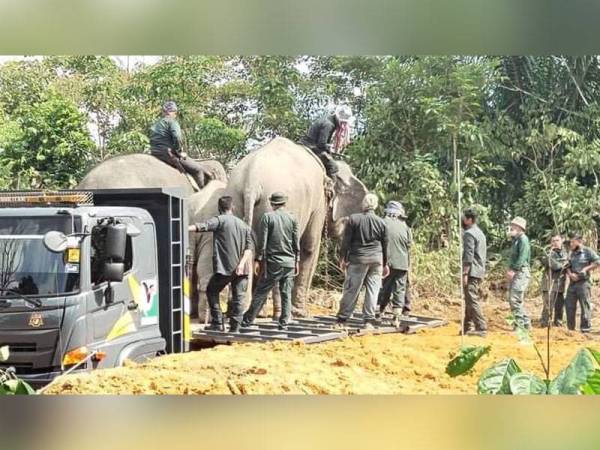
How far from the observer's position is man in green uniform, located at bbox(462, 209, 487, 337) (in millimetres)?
7559

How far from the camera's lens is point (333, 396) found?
7480 millimetres

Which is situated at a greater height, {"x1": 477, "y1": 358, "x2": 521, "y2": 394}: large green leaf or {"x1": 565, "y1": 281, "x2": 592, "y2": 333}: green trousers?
{"x1": 565, "y1": 281, "x2": 592, "y2": 333}: green trousers

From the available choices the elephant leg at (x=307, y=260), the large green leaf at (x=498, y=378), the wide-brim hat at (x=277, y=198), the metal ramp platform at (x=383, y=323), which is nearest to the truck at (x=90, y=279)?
the wide-brim hat at (x=277, y=198)

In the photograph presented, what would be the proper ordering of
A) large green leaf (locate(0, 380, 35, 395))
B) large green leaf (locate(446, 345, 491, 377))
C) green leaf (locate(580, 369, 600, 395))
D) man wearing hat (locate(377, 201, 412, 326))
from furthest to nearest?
man wearing hat (locate(377, 201, 412, 326)) → large green leaf (locate(446, 345, 491, 377)) → large green leaf (locate(0, 380, 35, 395)) → green leaf (locate(580, 369, 600, 395))

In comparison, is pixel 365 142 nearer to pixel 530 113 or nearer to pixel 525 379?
pixel 530 113

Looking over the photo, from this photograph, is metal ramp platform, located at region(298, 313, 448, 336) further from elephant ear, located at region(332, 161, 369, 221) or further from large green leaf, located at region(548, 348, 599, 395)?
large green leaf, located at region(548, 348, 599, 395)

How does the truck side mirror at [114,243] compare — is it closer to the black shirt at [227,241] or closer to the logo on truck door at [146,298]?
the logo on truck door at [146,298]

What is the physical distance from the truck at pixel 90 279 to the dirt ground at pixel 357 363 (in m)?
0.18

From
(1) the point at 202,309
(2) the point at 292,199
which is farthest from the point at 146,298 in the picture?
(2) the point at 292,199

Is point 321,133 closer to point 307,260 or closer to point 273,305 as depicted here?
point 307,260

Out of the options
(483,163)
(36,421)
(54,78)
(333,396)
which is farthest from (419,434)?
(54,78)

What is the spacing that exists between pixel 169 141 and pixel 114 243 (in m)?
0.72

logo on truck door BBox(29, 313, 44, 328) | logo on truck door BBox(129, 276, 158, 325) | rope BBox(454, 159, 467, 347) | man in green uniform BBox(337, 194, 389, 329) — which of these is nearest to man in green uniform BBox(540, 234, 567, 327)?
rope BBox(454, 159, 467, 347)

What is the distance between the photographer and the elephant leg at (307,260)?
24.9 feet
